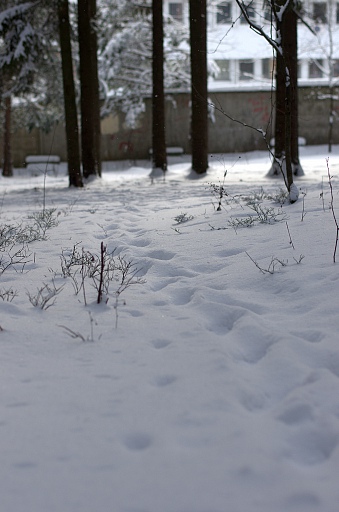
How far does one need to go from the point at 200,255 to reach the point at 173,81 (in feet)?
61.8

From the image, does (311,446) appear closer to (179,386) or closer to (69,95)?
(179,386)

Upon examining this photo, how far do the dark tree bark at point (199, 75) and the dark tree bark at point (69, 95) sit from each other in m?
3.09

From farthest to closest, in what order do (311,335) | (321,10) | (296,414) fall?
(321,10), (311,335), (296,414)

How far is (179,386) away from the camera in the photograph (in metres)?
2.47

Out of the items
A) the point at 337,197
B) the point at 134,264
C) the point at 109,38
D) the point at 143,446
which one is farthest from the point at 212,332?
the point at 109,38

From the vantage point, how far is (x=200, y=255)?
16.0 feet

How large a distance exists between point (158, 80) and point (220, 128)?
36.3 ft

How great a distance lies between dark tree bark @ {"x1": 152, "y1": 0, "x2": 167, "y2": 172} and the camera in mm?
15289

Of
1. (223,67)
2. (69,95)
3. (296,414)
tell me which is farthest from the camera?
(223,67)

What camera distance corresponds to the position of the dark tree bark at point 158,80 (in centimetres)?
1529

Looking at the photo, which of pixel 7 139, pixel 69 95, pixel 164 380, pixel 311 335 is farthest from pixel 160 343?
pixel 7 139

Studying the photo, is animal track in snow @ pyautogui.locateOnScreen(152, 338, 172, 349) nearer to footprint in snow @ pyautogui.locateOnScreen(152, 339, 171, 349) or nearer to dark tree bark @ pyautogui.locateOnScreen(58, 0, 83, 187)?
footprint in snow @ pyautogui.locateOnScreen(152, 339, 171, 349)

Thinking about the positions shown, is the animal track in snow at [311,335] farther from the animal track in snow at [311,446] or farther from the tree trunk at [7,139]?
the tree trunk at [7,139]

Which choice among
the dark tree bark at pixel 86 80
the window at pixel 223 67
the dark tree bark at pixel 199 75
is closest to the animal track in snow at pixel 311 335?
the dark tree bark at pixel 199 75
